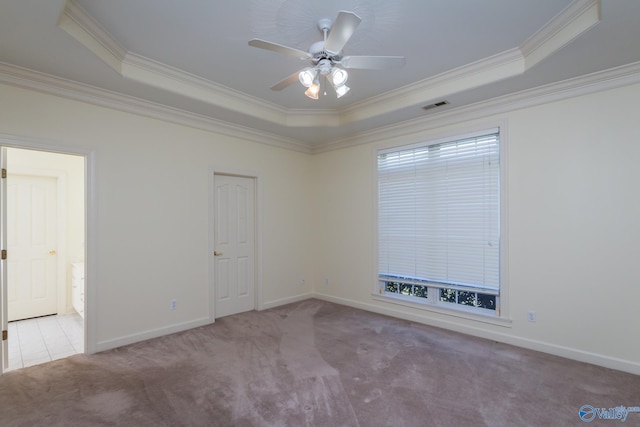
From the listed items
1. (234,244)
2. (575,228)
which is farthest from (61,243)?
(575,228)

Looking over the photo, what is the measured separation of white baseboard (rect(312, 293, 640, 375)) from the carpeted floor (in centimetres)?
9

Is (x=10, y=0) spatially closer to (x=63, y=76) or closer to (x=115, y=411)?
(x=63, y=76)

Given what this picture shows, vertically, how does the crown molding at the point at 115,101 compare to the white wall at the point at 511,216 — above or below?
above

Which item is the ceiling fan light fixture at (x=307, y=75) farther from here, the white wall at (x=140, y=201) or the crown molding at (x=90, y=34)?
the white wall at (x=140, y=201)

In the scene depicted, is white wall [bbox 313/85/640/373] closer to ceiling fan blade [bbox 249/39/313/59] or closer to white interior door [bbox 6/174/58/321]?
ceiling fan blade [bbox 249/39/313/59]

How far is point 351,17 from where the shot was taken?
1.80m

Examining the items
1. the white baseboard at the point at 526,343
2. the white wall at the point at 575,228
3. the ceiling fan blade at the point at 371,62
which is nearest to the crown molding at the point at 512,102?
the white wall at the point at 575,228

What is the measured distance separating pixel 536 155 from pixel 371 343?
8.92 ft

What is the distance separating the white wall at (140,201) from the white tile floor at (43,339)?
0.51m

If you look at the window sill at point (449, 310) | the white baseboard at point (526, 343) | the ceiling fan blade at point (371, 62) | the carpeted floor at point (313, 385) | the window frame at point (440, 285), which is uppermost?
the ceiling fan blade at point (371, 62)

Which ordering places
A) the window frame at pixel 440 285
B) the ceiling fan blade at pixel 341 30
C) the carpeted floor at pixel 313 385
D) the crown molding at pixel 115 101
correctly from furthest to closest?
the window frame at pixel 440 285 < the crown molding at pixel 115 101 < the carpeted floor at pixel 313 385 < the ceiling fan blade at pixel 341 30

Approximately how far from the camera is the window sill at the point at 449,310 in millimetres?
3482

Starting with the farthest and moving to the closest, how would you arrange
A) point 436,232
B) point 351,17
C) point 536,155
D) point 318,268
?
1. point 318,268
2. point 436,232
3. point 536,155
4. point 351,17

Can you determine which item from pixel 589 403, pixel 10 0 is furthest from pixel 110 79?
pixel 589 403
